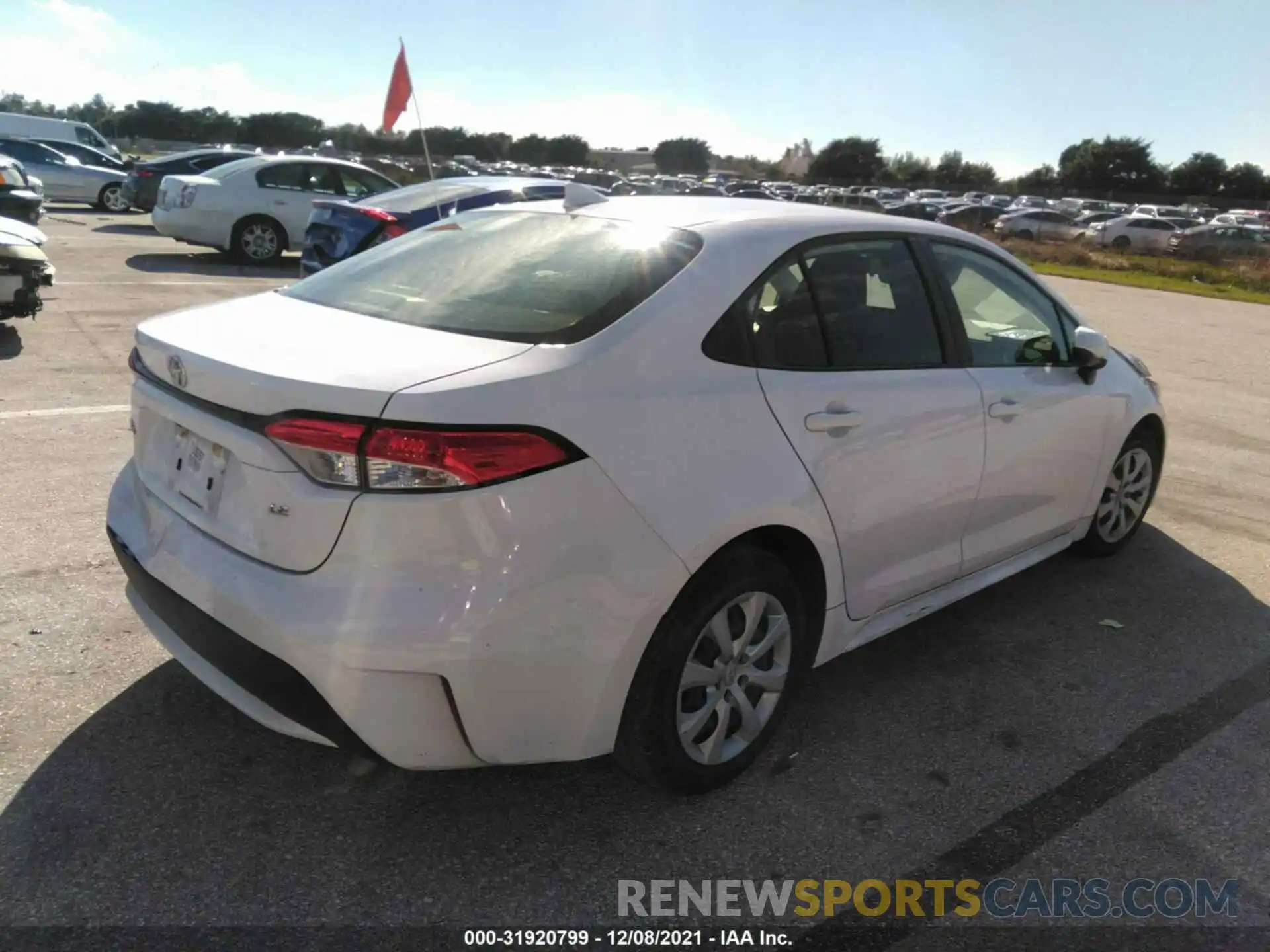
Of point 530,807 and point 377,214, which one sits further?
point 377,214

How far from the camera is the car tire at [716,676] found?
261 cm

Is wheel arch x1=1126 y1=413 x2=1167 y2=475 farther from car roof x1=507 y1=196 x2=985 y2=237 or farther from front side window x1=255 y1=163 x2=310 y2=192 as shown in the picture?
front side window x1=255 y1=163 x2=310 y2=192

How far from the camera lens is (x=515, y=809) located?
9.25ft

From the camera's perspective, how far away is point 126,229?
18406 millimetres

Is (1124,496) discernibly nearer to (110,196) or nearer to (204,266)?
(204,266)

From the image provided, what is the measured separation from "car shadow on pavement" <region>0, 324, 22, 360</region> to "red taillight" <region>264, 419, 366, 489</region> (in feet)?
20.5

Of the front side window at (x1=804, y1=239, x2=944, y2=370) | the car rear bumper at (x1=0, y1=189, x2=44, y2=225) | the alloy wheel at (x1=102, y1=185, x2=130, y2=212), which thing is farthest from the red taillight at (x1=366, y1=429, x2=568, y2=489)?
the alloy wheel at (x1=102, y1=185, x2=130, y2=212)

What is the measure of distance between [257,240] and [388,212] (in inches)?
213

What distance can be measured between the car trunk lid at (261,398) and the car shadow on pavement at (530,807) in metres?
0.76

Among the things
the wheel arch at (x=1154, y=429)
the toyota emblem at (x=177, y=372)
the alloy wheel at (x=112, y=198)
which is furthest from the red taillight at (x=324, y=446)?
the alloy wheel at (x=112, y=198)

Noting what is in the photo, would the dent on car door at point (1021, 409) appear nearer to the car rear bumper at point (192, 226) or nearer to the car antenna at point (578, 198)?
the car antenna at point (578, 198)

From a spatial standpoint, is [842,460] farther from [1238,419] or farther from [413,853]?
[1238,419]

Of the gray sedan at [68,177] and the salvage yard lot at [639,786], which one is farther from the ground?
the salvage yard lot at [639,786]

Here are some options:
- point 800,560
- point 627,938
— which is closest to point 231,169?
point 800,560
